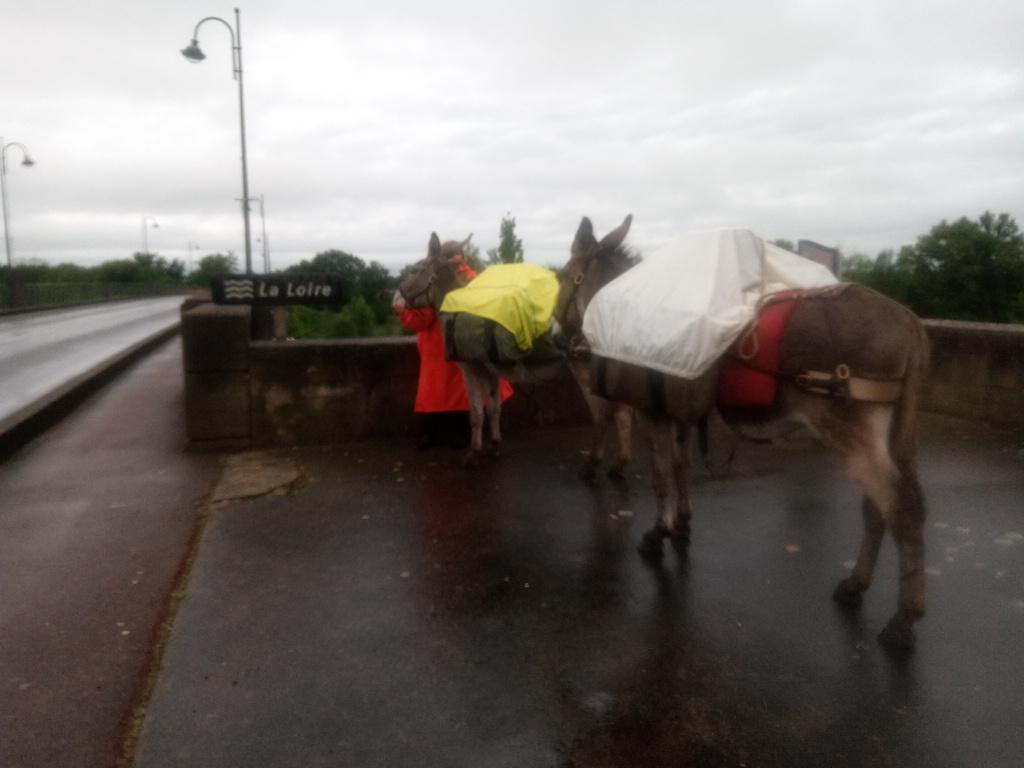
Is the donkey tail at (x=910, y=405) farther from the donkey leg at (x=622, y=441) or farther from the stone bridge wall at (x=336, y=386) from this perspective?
the stone bridge wall at (x=336, y=386)

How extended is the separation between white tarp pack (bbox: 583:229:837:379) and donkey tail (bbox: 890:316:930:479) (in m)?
0.68

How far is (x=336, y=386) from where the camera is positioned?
784cm

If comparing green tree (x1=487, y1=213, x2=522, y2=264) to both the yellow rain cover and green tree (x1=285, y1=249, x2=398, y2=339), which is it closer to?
green tree (x1=285, y1=249, x2=398, y2=339)

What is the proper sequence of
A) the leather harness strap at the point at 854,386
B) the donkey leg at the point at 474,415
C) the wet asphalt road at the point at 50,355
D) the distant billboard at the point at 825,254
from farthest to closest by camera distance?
the wet asphalt road at the point at 50,355 < the distant billboard at the point at 825,254 < the donkey leg at the point at 474,415 < the leather harness strap at the point at 854,386

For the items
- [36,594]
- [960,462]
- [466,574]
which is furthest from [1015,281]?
[36,594]

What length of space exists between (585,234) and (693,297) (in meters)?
1.70

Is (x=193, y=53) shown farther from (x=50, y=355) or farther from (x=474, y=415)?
(x=474, y=415)

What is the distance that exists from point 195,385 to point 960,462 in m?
6.79

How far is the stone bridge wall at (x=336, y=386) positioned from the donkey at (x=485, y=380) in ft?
1.63

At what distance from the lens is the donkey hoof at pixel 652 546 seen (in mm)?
4973

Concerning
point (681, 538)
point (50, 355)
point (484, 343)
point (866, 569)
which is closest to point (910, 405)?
point (866, 569)

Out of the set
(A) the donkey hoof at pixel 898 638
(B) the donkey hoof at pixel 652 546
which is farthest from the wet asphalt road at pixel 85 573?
(A) the donkey hoof at pixel 898 638

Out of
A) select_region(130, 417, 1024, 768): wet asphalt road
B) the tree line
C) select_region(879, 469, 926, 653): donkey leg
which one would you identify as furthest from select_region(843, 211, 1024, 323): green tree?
select_region(879, 469, 926, 653): donkey leg

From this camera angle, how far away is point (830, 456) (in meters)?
7.26
